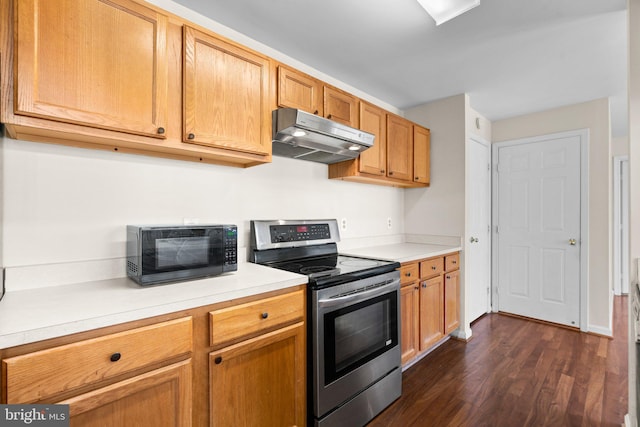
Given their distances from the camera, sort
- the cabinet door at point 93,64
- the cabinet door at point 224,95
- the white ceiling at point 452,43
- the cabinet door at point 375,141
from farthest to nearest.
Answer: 1. the cabinet door at point 375,141
2. the white ceiling at point 452,43
3. the cabinet door at point 224,95
4. the cabinet door at point 93,64

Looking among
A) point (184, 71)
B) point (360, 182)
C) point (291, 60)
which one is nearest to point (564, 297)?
point (360, 182)

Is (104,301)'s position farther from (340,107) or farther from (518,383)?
(518,383)

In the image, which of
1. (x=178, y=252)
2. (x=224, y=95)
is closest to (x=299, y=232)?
(x=178, y=252)

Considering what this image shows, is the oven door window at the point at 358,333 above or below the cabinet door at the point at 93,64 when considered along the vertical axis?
below

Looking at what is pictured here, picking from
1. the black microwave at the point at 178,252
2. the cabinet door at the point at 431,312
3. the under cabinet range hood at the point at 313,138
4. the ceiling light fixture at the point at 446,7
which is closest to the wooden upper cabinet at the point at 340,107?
the under cabinet range hood at the point at 313,138

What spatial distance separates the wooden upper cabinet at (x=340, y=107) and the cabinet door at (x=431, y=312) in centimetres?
145

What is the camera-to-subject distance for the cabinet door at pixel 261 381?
4.28 ft

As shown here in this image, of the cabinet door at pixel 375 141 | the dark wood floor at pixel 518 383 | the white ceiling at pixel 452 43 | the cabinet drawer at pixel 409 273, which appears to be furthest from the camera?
the cabinet door at pixel 375 141

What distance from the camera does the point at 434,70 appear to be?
2.56 meters

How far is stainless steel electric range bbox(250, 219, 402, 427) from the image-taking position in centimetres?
164

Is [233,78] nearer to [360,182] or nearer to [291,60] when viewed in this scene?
[291,60]
